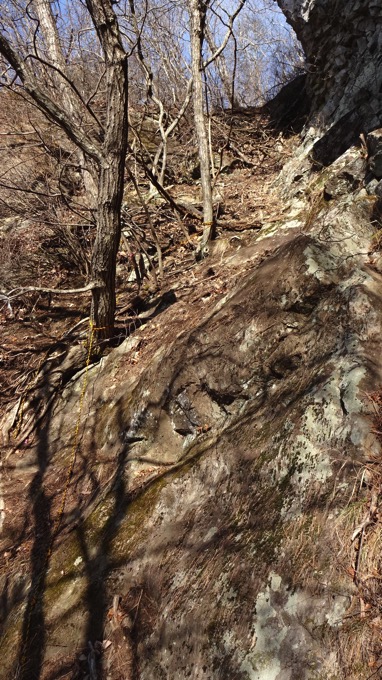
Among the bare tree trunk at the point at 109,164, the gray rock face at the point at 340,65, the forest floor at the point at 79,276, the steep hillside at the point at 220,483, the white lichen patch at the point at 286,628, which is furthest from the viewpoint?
the gray rock face at the point at 340,65

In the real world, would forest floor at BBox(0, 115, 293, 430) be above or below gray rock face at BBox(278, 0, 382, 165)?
below

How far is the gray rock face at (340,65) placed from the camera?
6.85 meters

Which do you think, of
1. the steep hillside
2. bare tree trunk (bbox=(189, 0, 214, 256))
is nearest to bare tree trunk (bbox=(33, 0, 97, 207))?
bare tree trunk (bbox=(189, 0, 214, 256))

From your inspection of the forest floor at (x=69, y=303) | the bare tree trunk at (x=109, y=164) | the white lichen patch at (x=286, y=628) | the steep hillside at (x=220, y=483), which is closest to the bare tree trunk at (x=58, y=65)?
the forest floor at (x=69, y=303)

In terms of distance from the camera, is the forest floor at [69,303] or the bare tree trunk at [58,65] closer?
the forest floor at [69,303]

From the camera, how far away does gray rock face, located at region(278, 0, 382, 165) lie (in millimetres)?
6848

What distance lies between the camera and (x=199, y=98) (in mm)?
7328

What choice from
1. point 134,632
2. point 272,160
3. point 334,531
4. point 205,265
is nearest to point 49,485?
point 134,632

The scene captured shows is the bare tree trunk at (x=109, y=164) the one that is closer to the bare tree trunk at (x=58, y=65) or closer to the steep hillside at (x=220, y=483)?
the steep hillside at (x=220, y=483)

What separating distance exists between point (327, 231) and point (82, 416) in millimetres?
3371

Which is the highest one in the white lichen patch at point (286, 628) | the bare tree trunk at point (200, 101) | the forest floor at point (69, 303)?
the bare tree trunk at point (200, 101)

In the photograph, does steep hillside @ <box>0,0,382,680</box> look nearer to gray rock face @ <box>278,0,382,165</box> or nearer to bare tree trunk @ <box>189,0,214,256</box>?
bare tree trunk @ <box>189,0,214,256</box>

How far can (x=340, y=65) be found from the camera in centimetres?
792

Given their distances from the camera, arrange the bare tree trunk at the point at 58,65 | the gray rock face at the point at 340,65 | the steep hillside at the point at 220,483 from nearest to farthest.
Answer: the steep hillside at the point at 220,483, the gray rock face at the point at 340,65, the bare tree trunk at the point at 58,65
